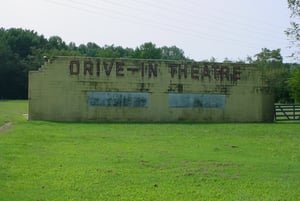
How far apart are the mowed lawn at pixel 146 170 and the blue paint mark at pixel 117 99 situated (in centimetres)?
1514

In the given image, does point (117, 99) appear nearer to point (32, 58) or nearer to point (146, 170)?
point (146, 170)

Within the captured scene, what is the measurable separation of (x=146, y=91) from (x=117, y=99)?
223 cm

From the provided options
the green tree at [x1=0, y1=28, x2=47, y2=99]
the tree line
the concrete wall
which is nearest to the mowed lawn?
the concrete wall

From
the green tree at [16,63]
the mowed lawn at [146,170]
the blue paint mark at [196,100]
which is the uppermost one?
the green tree at [16,63]

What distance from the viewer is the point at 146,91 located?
3641 centimetres

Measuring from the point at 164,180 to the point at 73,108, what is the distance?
24.7m

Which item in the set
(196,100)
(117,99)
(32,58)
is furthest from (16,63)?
(196,100)

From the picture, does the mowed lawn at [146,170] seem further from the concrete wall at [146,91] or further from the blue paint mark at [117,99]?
the blue paint mark at [117,99]

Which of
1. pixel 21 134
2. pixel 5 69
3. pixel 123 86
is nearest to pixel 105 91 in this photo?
pixel 123 86

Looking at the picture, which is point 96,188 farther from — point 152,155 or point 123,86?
point 123,86

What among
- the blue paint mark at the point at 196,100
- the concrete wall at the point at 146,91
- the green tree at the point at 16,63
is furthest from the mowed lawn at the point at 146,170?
the green tree at the point at 16,63

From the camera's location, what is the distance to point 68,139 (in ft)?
67.5

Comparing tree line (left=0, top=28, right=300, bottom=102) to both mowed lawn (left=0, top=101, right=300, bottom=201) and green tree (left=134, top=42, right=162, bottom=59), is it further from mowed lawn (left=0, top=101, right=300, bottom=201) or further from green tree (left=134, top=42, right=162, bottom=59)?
mowed lawn (left=0, top=101, right=300, bottom=201)

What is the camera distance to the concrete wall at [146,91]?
1362 inches
